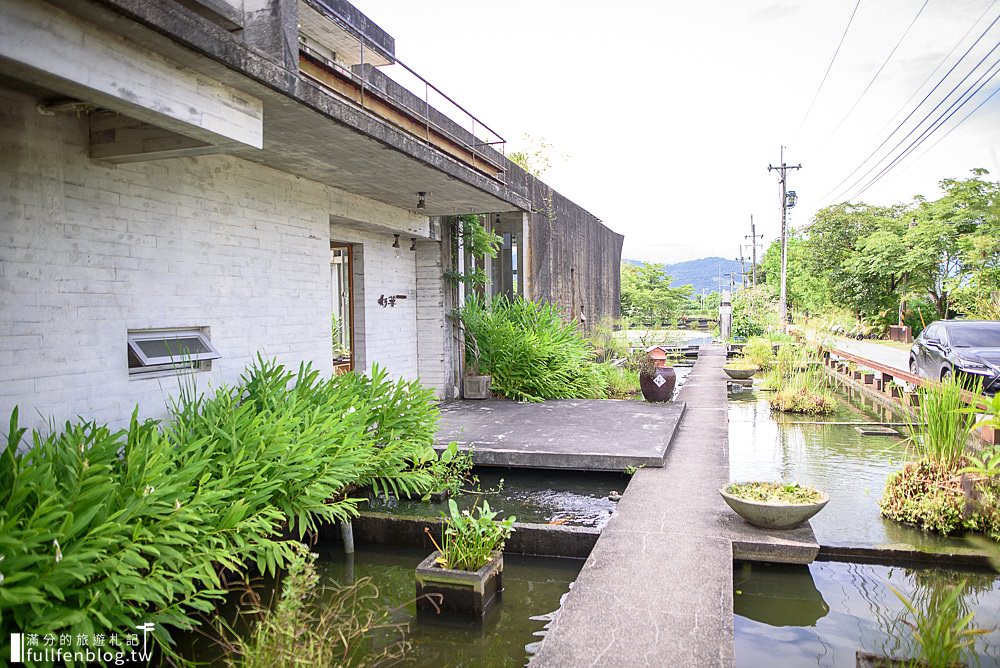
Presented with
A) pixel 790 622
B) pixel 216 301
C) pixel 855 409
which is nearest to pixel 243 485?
pixel 216 301

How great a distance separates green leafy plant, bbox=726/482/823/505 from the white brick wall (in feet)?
13.7

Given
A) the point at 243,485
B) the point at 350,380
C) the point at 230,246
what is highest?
the point at 230,246

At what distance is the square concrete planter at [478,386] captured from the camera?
10406mm

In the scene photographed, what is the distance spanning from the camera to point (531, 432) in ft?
24.8

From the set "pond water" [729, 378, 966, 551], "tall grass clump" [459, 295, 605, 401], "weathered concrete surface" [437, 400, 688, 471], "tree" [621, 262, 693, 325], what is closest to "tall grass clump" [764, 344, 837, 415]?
"pond water" [729, 378, 966, 551]

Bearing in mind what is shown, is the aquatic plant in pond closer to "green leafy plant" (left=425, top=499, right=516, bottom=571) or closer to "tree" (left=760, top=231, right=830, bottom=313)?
"green leafy plant" (left=425, top=499, right=516, bottom=571)

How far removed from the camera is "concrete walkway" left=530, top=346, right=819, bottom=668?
302 cm

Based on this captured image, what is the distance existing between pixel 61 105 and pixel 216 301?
1.90m

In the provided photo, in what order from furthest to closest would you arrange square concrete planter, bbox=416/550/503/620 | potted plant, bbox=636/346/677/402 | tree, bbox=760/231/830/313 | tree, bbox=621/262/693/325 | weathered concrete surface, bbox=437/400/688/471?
tree, bbox=621/262/693/325, tree, bbox=760/231/830/313, potted plant, bbox=636/346/677/402, weathered concrete surface, bbox=437/400/688/471, square concrete planter, bbox=416/550/503/620

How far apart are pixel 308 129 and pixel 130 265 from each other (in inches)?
62.7

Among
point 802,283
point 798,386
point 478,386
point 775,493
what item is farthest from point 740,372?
point 802,283

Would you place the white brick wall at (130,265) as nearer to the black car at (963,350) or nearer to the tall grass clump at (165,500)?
the tall grass clump at (165,500)

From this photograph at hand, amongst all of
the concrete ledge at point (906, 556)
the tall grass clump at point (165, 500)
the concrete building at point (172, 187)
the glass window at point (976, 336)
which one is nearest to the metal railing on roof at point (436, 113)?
the concrete building at point (172, 187)

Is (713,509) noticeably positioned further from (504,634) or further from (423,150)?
(423,150)
